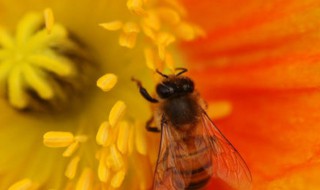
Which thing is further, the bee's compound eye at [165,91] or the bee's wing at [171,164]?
the bee's compound eye at [165,91]

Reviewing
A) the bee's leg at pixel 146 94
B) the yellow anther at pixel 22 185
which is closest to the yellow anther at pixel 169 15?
the bee's leg at pixel 146 94

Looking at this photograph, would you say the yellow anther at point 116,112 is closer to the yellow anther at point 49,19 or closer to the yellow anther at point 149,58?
the yellow anther at point 149,58

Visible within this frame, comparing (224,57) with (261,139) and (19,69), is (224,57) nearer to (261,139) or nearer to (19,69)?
(261,139)

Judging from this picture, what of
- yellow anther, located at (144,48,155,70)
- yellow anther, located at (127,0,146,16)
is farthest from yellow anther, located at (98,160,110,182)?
yellow anther, located at (127,0,146,16)

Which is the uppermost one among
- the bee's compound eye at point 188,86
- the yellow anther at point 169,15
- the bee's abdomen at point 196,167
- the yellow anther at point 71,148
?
the yellow anther at point 169,15

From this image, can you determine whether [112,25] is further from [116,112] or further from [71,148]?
[71,148]

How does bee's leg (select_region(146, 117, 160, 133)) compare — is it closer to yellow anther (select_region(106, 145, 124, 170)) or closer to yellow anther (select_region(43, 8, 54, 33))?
yellow anther (select_region(106, 145, 124, 170))

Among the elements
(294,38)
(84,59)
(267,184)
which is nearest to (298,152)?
(267,184)
